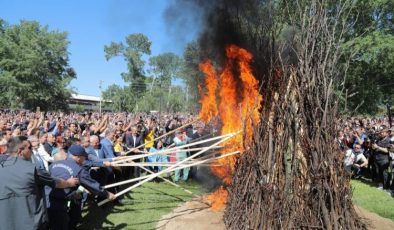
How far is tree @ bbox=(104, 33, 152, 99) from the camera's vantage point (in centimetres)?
7119

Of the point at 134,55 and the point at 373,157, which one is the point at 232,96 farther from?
the point at 134,55

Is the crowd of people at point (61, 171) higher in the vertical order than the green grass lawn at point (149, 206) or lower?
higher

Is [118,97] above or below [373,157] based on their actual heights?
above

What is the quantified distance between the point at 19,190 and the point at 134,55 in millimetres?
70618

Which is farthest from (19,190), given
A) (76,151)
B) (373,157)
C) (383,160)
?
(373,157)

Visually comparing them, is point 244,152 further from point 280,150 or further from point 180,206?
point 180,206

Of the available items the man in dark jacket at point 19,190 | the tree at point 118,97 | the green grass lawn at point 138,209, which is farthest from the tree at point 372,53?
the tree at point 118,97

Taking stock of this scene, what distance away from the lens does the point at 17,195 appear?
509cm

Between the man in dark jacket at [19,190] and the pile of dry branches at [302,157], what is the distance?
3669mm

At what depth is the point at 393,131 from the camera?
14484 mm

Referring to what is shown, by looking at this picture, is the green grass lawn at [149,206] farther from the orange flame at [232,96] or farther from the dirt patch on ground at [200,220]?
the orange flame at [232,96]

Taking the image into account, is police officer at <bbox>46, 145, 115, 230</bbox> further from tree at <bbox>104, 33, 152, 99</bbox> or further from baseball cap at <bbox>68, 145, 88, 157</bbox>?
tree at <bbox>104, 33, 152, 99</bbox>

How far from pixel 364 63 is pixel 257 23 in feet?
71.8

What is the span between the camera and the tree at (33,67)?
4844 centimetres
